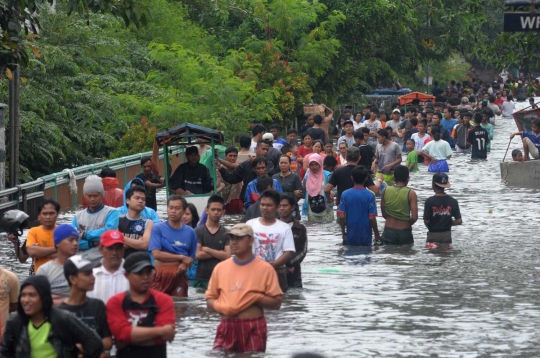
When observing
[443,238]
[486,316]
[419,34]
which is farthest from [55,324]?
[419,34]

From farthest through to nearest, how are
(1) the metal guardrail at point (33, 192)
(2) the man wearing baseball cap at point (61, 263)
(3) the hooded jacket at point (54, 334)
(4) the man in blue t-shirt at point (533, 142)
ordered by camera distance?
(4) the man in blue t-shirt at point (533, 142), (1) the metal guardrail at point (33, 192), (2) the man wearing baseball cap at point (61, 263), (3) the hooded jacket at point (54, 334)

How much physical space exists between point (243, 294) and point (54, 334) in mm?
2348

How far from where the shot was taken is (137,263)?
8297 millimetres

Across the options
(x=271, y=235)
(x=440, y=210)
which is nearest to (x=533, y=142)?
(x=440, y=210)

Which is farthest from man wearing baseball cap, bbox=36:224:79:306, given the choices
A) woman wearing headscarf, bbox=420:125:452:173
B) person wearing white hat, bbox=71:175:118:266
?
woman wearing headscarf, bbox=420:125:452:173

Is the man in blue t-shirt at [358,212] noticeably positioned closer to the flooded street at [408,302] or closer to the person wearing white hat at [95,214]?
the flooded street at [408,302]

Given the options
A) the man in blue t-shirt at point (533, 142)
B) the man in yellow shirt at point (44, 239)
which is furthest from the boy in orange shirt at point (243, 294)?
the man in blue t-shirt at point (533, 142)

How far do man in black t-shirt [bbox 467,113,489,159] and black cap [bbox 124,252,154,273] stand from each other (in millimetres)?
27969

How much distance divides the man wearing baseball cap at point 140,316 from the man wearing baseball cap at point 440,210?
9054mm

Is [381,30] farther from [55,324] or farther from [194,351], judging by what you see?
[55,324]

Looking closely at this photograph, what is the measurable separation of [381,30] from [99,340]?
1616 inches

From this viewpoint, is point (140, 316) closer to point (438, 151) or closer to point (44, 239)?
point (44, 239)

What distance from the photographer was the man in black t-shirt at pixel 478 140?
117ft

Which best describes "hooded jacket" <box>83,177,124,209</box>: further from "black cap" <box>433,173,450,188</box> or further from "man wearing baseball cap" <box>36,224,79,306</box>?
"man wearing baseball cap" <box>36,224,79,306</box>
